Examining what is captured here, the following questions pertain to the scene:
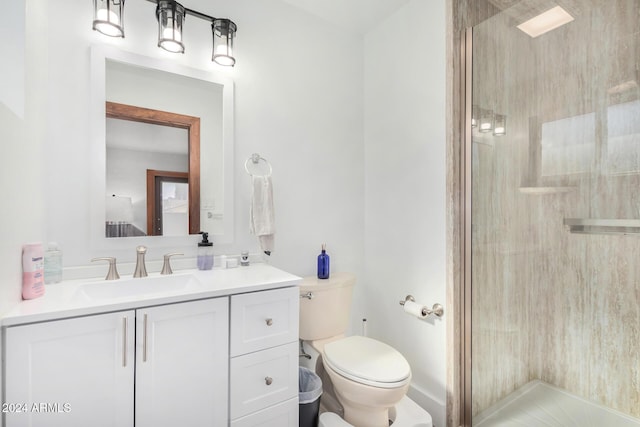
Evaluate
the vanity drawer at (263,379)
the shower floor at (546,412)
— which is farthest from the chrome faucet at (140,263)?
the shower floor at (546,412)

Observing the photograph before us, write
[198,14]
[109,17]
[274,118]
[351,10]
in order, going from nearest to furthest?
[109,17]
[198,14]
[274,118]
[351,10]

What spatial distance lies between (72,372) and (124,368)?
0.13 metres

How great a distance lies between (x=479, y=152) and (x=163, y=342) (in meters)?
1.68

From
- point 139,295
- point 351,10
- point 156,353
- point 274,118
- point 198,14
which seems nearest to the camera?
point 156,353

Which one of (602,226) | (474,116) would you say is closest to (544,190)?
(602,226)

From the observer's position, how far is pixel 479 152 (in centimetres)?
163

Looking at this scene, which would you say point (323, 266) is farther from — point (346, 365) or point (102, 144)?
point (102, 144)

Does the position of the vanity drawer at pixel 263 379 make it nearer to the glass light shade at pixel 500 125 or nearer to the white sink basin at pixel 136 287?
the white sink basin at pixel 136 287

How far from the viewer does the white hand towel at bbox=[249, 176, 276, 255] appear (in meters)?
1.63

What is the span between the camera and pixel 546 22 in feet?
4.96

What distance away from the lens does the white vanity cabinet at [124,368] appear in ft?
2.75

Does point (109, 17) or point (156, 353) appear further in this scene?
point (109, 17)

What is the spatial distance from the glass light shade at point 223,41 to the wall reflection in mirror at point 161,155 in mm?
148

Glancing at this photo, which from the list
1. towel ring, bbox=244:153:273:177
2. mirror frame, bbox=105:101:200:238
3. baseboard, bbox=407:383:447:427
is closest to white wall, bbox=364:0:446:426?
baseboard, bbox=407:383:447:427
